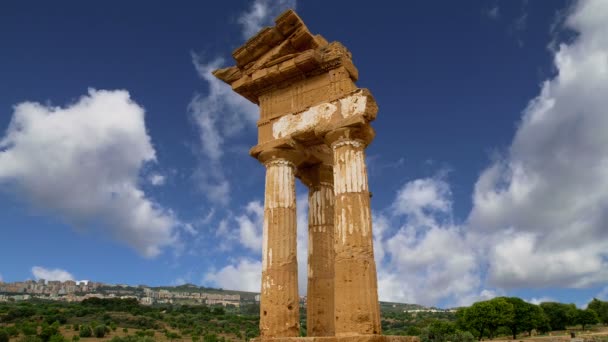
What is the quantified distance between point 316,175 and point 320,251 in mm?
2388

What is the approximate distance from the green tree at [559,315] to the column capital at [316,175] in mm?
91259

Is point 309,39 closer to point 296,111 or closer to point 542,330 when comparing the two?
point 296,111

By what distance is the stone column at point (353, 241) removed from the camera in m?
10.3

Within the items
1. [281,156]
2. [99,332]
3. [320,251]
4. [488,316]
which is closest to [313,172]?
[281,156]

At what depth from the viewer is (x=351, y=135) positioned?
11.9m

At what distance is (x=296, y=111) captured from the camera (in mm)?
13156

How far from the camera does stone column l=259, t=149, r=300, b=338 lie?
11.6 meters

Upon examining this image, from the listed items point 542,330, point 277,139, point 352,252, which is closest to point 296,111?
point 277,139

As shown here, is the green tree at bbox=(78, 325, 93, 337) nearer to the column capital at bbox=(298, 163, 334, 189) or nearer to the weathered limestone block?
the column capital at bbox=(298, 163, 334, 189)

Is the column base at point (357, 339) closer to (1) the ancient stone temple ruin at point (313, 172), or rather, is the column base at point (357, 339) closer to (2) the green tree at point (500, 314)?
(1) the ancient stone temple ruin at point (313, 172)

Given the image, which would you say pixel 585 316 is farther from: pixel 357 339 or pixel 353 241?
pixel 357 339

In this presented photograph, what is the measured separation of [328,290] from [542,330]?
8873 centimetres

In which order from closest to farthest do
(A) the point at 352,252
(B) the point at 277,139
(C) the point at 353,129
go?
1. (A) the point at 352,252
2. (C) the point at 353,129
3. (B) the point at 277,139

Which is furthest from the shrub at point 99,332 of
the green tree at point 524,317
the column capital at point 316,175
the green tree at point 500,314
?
the green tree at point 524,317
